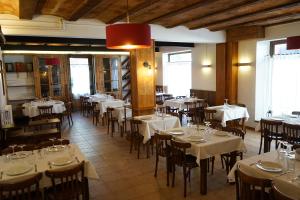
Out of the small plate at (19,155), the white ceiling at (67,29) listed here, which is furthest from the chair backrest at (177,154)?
the white ceiling at (67,29)

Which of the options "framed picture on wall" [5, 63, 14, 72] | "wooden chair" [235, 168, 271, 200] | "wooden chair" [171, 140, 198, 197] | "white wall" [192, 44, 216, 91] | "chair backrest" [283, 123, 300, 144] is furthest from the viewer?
"framed picture on wall" [5, 63, 14, 72]

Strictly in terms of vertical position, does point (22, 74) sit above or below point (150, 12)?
below

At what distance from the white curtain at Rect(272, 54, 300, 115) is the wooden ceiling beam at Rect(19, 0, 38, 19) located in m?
6.25

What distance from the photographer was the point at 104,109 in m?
8.45

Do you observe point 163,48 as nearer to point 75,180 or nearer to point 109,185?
point 109,185

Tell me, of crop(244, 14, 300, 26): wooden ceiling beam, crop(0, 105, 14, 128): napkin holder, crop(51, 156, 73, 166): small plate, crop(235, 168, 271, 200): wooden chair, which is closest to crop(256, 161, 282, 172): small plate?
crop(235, 168, 271, 200): wooden chair

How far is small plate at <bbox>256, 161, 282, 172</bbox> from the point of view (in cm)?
269

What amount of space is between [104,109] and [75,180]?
18.3 feet

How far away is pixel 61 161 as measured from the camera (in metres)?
3.07

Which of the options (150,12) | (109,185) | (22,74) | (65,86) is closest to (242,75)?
(150,12)

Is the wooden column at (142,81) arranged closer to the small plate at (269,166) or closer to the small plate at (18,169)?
the small plate at (18,169)

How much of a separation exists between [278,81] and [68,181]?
21.2 feet

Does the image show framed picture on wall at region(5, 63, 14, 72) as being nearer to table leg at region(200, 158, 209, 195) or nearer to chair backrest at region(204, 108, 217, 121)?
chair backrest at region(204, 108, 217, 121)

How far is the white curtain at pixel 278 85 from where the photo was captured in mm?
6758
